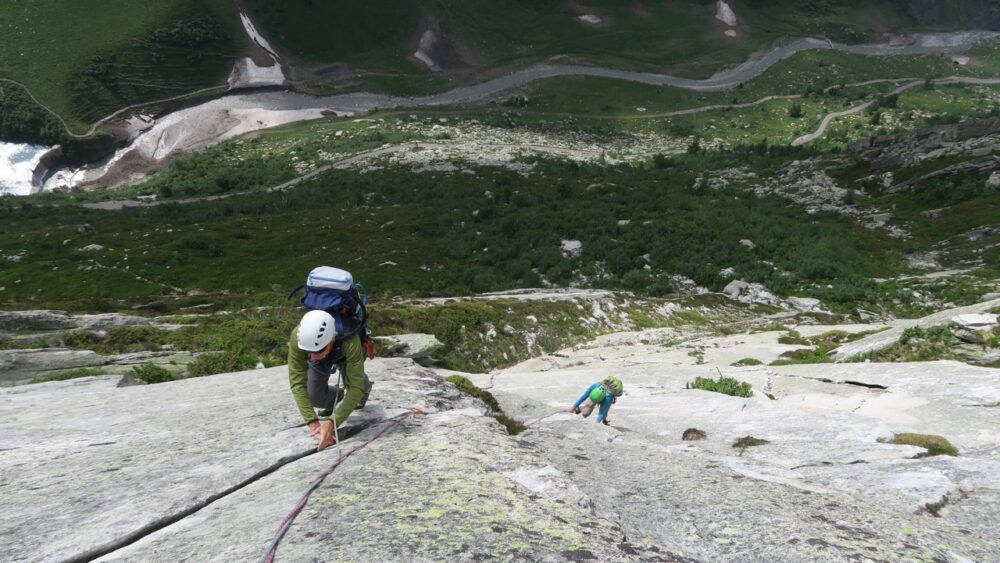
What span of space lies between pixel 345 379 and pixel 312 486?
2.48m

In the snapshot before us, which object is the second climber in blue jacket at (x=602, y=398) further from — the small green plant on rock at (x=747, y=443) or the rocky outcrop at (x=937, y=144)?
the rocky outcrop at (x=937, y=144)

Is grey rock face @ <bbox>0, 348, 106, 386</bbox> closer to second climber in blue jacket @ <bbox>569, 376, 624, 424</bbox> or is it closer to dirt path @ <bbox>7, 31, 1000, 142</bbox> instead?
second climber in blue jacket @ <bbox>569, 376, 624, 424</bbox>

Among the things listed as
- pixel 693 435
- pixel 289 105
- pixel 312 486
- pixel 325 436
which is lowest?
pixel 693 435

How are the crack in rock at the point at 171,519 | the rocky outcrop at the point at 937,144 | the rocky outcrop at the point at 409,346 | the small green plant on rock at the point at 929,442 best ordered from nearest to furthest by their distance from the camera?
the crack in rock at the point at 171,519 → the small green plant on rock at the point at 929,442 → the rocky outcrop at the point at 409,346 → the rocky outcrop at the point at 937,144

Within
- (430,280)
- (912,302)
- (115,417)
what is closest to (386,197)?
(430,280)

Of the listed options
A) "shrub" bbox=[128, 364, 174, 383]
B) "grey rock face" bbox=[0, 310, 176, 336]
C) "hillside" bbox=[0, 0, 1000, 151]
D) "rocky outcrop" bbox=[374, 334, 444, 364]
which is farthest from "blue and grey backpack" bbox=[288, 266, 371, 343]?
"hillside" bbox=[0, 0, 1000, 151]

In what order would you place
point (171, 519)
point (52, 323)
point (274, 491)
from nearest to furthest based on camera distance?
point (171, 519) < point (274, 491) < point (52, 323)

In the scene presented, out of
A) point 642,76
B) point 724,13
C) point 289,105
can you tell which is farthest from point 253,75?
point 724,13

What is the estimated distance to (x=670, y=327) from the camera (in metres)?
34.1

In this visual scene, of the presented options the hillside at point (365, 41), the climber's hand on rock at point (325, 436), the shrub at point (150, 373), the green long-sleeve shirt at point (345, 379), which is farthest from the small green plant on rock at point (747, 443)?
the hillside at point (365, 41)

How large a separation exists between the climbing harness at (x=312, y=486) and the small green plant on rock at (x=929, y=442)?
31.5 feet

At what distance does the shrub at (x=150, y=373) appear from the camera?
15.0 meters

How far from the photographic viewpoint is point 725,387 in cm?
1558

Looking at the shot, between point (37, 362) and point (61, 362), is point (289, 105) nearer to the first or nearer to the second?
point (61, 362)
